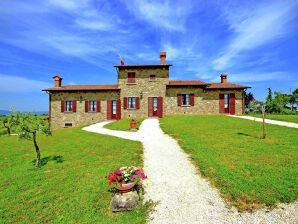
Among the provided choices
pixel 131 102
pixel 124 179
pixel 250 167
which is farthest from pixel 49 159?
pixel 131 102

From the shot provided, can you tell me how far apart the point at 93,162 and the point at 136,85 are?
1576cm

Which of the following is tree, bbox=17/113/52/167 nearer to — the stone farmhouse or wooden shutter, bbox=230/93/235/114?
the stone farmhouse

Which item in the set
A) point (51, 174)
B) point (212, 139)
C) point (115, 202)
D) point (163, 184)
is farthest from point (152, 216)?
point (212, 139)

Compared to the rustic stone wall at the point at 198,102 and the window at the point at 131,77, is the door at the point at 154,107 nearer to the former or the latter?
the rustic stone wall at the point at 198,102

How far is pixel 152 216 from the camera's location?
356cm

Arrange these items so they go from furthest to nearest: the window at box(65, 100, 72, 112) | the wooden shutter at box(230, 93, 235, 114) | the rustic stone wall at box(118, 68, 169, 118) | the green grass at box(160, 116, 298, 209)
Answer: the window at box(65, 100, 72, 112) → the rustic stone wall at box(118, 68, 169, 118) → the wooden shutter at box(230, 93, 235, 114) → the green grass at box(160, 116, 298, 209)

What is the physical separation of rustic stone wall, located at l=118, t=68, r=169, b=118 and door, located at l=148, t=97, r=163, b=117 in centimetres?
44

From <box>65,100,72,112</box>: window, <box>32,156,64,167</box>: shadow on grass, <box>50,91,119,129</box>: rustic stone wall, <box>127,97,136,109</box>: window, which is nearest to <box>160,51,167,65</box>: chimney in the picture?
<box>127,97,136,109</box>: window

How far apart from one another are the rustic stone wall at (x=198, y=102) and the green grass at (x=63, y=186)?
13582 mm

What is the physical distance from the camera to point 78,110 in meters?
21.6

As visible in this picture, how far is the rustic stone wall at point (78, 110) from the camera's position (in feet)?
70.5

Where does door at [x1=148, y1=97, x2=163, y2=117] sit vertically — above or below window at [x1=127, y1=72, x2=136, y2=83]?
below

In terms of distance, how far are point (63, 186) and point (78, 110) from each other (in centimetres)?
1856

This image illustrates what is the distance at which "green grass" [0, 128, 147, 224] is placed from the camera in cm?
364
